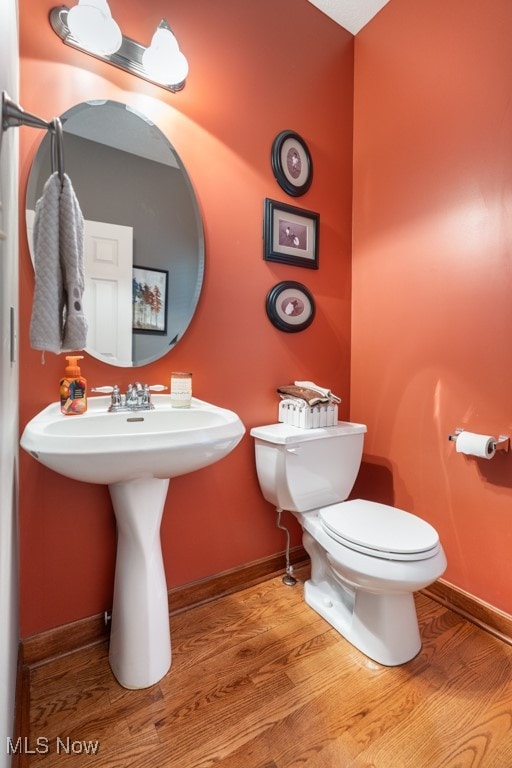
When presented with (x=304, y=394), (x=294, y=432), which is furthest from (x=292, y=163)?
(x=294, y=432)

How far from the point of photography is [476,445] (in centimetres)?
136

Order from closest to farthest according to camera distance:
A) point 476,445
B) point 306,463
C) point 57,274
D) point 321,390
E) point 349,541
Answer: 1. point 57,274
2. point 349,541
3. point 476,445
4. point 306,463
5. point 321,390

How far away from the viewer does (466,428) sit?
58.5 inches

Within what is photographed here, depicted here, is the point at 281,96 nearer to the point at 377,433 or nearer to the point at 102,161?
the point at 102,161

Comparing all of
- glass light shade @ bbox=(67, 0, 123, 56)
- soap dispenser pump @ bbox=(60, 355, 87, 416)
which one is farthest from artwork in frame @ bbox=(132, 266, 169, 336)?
glass light shade @ bbox=(67, 0, 123, 56)

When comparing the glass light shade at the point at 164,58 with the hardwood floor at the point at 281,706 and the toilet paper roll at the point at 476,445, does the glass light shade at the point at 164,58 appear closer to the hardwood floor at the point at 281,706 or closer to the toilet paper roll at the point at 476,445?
the toilet paper roll at the point at 476,445

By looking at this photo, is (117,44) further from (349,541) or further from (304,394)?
(349,541)

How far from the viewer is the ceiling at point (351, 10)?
69.2 inches

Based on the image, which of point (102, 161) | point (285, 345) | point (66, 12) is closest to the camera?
point (66, 12)

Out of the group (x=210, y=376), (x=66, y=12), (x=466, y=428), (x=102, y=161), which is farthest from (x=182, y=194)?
(x=466, y=428)

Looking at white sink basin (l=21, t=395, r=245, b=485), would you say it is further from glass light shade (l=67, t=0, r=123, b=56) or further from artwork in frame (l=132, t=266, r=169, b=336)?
glass light shade (l=67, t=0, r=123, b=56)

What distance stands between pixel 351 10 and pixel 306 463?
2165 millimetres

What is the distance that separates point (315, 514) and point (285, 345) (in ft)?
2.50

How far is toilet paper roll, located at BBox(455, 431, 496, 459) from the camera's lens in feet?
4.39
